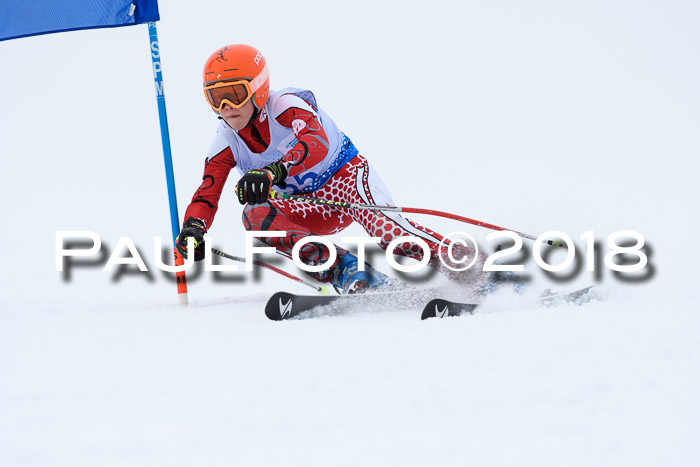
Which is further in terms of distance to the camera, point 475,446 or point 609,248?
point 609,248

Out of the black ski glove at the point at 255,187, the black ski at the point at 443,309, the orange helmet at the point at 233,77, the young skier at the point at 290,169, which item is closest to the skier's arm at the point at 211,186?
the young skier at the point at 290,169

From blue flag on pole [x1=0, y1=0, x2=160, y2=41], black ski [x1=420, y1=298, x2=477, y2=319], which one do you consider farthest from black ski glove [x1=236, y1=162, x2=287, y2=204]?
blue flag on pole [x1=0, y1=0, x2=160, y2=41]

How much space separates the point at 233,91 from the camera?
3.47 m

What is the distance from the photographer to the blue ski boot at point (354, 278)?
3.47 m

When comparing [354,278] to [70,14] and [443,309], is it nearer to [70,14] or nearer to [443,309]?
[443,309]

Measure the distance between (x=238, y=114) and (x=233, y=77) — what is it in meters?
0.20

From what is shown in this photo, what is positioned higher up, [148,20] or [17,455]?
[148,20]

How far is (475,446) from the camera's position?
147 cm

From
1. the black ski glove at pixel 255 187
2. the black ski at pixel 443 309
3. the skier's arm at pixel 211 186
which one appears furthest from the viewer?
the skier's arm at pixel 211 186

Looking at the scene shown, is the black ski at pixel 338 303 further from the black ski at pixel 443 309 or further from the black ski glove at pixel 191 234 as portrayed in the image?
the black ski glove at pixel 191 234

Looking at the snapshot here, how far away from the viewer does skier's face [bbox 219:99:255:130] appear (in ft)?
11.6

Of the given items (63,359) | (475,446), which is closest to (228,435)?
(475,446)

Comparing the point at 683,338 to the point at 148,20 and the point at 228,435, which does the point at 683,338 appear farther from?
the point at 148,20

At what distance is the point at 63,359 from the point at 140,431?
0.94 m
